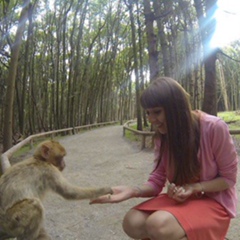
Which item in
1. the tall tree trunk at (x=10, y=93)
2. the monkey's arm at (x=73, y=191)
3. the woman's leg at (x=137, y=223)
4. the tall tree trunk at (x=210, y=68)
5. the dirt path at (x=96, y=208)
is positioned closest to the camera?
the woman's leg at (x=137, y=223)

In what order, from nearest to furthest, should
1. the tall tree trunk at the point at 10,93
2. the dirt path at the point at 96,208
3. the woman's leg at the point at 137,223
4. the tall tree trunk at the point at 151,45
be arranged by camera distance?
1. the woman's leg at the point at 137,223
2. the dirt path at the point at 96,208
3. the tall tree trunk at the point at 10,93
4. the tall tree trunk at the point at 151,45

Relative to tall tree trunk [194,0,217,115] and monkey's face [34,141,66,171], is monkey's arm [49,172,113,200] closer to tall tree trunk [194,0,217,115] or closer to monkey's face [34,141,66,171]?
monkey's face [34,141,66,171]

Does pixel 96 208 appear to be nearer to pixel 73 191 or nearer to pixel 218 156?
pixel 73 191

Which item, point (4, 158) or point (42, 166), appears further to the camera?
point (4, 158)

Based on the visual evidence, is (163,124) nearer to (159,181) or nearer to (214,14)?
(159,181)

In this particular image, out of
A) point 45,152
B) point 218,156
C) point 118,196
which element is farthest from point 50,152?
point 218,156

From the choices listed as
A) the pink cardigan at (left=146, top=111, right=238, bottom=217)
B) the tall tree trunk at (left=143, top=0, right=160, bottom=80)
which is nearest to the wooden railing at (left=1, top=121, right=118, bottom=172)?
the pink cardigan at (left=146, top=111, right=238, bottom=217)

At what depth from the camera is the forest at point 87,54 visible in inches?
373

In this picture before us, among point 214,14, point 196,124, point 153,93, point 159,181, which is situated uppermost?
point 214,14

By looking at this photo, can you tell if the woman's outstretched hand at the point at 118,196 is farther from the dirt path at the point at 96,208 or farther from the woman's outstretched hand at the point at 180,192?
the dirt path at the point at 96,208

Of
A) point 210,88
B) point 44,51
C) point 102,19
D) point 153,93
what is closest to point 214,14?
point 210,88

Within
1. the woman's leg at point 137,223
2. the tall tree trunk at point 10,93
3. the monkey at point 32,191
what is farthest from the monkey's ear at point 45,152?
the tall tree trunk at point 10,93

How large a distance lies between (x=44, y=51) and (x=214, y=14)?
14720 mm

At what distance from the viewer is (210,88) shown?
781 cm
